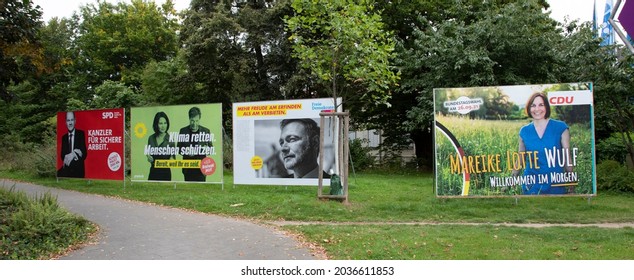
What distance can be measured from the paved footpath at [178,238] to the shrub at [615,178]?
37.1 feet

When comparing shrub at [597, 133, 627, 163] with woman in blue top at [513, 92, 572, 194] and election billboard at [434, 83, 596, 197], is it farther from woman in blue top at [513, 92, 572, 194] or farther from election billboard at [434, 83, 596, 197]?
woman in blue top at [513, 92, 572, 194]

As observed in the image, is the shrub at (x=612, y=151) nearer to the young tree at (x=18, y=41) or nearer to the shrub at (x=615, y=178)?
the shrub at (x=615, y=178)

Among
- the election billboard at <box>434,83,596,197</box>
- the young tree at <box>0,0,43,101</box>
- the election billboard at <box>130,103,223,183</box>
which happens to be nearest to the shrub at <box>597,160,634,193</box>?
the election billboard at <box>434,83,596,197</box>

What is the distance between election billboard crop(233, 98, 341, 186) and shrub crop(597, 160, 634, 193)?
8.47 metres

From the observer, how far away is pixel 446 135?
41.0 ft

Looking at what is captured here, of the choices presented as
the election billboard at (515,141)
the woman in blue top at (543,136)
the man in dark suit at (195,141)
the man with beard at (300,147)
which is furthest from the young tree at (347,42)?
the man in dark suit at (195,141)

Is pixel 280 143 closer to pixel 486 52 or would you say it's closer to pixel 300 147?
pixel 300 147

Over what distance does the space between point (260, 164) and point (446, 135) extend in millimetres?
5527

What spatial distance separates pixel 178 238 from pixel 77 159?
33.8 ft

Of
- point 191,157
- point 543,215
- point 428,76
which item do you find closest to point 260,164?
point 191,157

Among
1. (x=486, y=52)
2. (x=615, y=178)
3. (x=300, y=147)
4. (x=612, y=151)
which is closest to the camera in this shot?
(x=300, y=147)

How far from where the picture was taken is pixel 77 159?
1708cm

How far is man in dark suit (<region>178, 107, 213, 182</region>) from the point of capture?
15.2 metres

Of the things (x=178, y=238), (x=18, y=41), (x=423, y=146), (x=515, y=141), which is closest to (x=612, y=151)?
(x=423, y=146)
